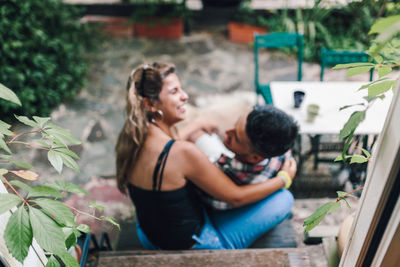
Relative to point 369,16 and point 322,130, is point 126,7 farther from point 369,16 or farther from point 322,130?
point 322,130

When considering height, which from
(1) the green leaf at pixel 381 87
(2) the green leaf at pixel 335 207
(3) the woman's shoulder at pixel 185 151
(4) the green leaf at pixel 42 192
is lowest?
(3) the woman's shoulder at pixel 185 151

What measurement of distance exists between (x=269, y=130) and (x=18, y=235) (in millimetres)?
1200

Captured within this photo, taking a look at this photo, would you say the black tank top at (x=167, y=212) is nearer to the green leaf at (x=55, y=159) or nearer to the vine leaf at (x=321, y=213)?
the green leaf at (x=55, y=159)

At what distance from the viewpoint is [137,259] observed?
1.50 meters

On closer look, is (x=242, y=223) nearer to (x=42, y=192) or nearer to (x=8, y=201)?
(x=42, y=192)

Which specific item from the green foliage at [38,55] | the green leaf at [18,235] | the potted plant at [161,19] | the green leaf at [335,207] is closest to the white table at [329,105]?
the green leaf at [335,207]

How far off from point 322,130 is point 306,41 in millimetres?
3198

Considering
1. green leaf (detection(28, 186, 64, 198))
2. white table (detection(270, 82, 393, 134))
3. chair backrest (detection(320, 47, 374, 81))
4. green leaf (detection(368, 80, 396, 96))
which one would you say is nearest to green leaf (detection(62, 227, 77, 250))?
green leaf (detection(28, 186, 64, 198))

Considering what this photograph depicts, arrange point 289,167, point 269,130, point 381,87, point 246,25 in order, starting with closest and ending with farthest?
point 381,87, point 269,130, point 289,167, point 246,25

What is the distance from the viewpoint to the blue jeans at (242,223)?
188 centimetres

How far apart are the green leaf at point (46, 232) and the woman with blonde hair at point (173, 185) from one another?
36.3 inches

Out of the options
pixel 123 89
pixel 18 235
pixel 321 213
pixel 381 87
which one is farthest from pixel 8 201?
pixel 123 89

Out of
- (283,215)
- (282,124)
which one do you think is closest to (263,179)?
(283,215)

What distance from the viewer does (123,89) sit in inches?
185
